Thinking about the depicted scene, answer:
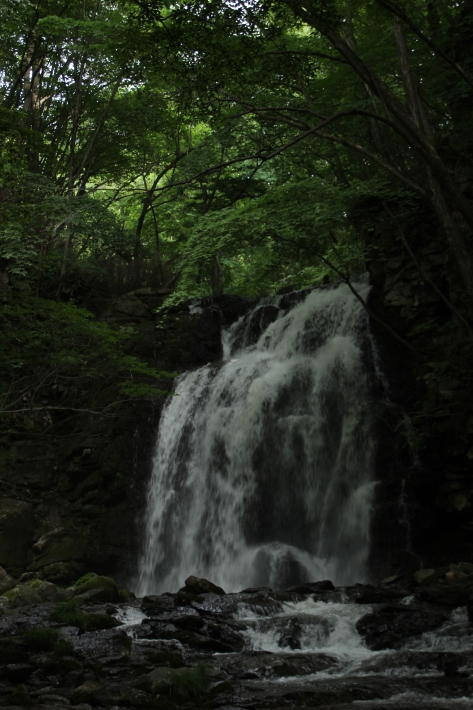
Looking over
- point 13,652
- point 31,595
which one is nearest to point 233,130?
point 31,595

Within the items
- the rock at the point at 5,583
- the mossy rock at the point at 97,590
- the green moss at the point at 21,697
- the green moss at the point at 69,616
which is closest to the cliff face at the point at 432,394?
the mossy rock at the point at 97,590

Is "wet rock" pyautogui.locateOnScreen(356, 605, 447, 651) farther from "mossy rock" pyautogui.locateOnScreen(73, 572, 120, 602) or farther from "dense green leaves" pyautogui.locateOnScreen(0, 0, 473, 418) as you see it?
"mossy rock" pyautogui.locateOnScreen(73, 572, 120, 602)

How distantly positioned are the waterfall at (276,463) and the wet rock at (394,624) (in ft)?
9.20

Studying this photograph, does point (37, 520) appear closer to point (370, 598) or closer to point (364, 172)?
point (370, 598)

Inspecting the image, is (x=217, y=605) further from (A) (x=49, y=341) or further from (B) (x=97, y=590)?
(A) (x=49, y=341)

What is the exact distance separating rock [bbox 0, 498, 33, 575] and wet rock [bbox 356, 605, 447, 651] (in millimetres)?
8988

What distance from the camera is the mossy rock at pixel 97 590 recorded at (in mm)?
9462

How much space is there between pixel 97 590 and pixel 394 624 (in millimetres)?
4792

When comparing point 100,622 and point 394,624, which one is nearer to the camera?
point 394,624

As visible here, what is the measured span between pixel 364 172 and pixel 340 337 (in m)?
3.83

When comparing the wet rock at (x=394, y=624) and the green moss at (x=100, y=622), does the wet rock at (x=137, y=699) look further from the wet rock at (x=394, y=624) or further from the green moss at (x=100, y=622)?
the wet rock at (x=394, y=624)

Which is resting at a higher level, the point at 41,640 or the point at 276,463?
the point at 276,463

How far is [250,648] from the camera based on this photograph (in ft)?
23.3

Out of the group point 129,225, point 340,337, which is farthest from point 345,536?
point 129,225
